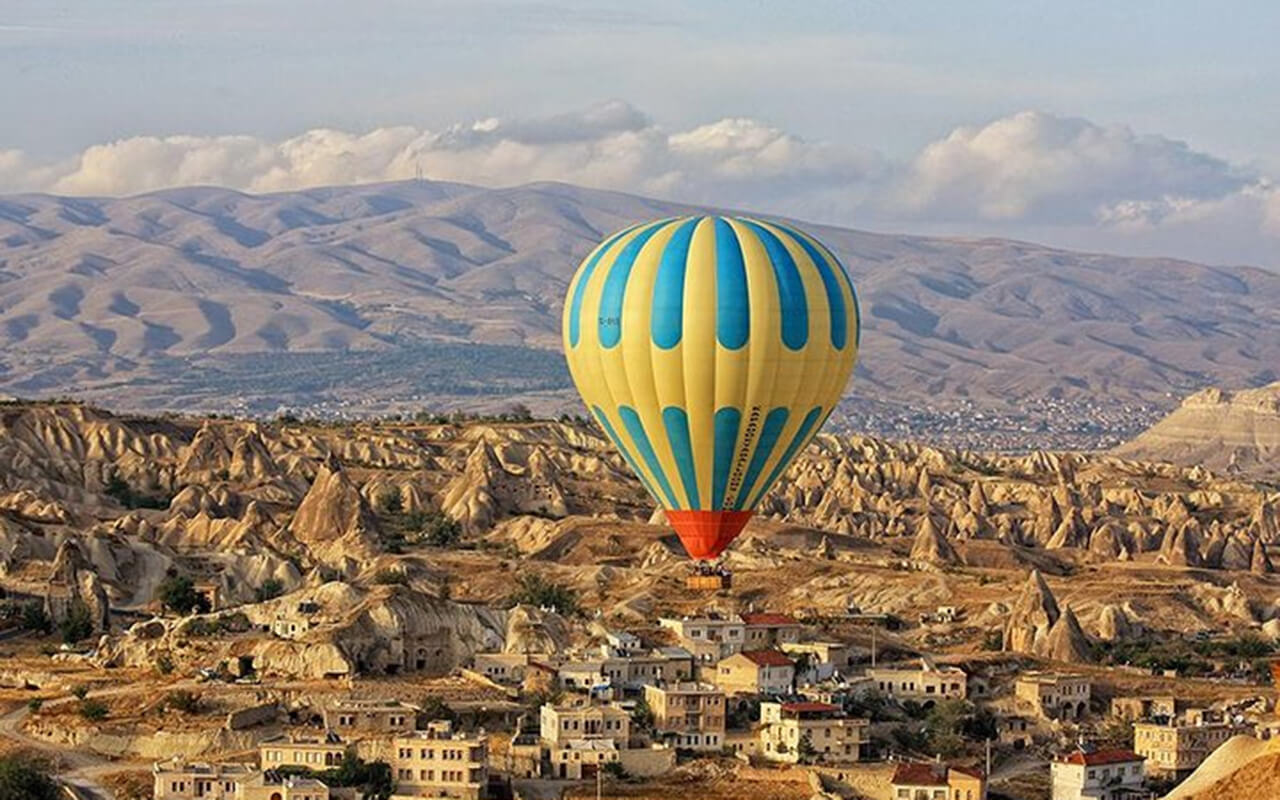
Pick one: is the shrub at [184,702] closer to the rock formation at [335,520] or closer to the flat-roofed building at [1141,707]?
the flat-roofed building at [1141,707]

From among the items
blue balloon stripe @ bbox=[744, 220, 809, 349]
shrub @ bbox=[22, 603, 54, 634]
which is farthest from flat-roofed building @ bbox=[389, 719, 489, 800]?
shrub @ bbox=[22, 603, 54, 634]

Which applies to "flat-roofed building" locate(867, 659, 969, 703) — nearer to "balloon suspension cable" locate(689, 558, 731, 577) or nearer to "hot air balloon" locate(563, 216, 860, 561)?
"hot air balloon" locate(563, 216, 860, 561)

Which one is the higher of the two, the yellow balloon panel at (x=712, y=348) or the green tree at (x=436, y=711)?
the yellow balloon panel at (x=712, y=348)

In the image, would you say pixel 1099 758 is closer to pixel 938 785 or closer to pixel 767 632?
pixel 938 785

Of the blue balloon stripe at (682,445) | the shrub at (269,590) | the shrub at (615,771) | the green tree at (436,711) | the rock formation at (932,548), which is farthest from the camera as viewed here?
the rock formation at (932,548)

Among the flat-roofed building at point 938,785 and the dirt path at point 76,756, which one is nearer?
the flat-roofed building at point 938,785

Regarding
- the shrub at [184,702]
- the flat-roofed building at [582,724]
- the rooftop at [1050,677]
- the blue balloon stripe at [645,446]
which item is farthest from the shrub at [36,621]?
the rooftop at [1050,677]

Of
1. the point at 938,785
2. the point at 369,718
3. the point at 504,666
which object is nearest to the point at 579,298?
the point at 504,666
